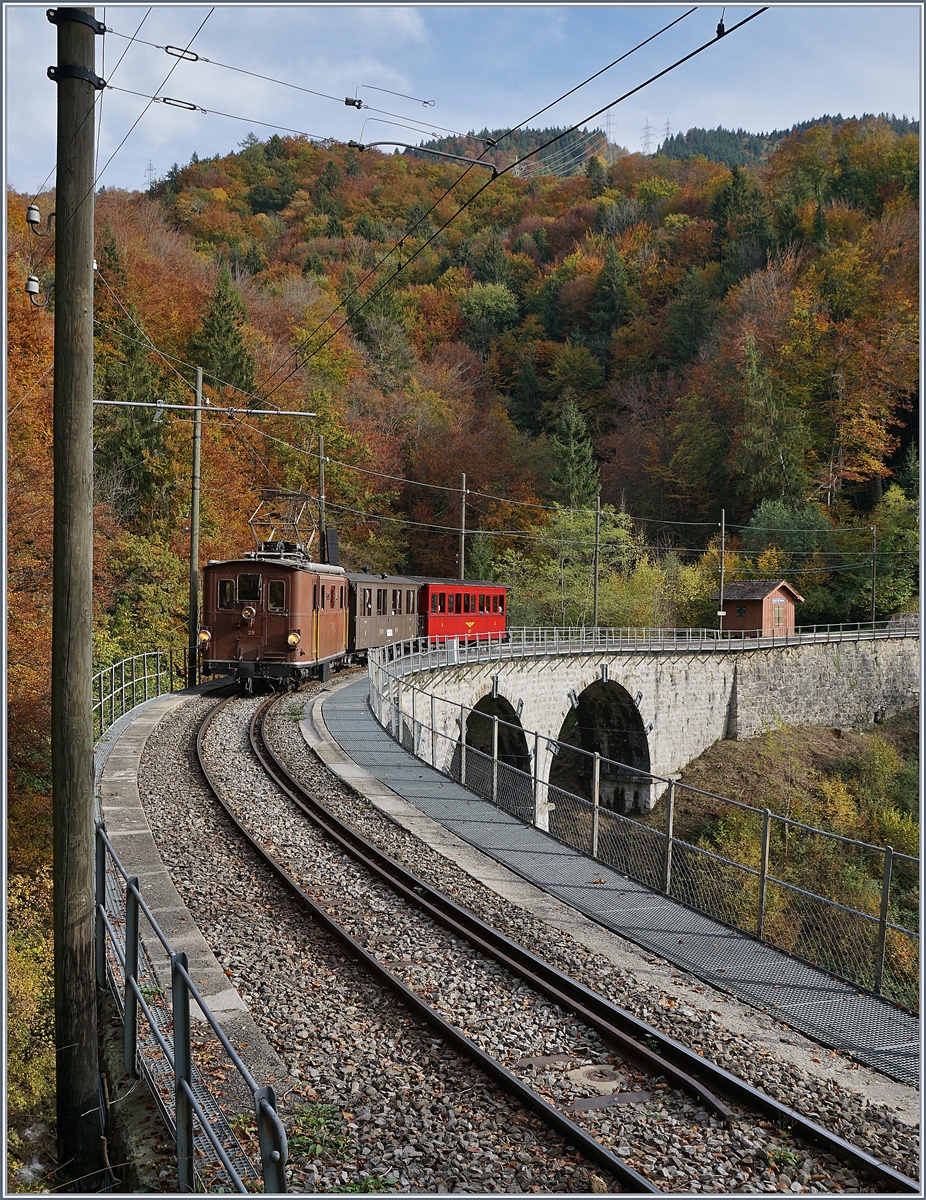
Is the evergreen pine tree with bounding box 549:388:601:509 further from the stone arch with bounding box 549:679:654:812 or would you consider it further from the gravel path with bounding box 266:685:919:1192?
the gravel path with bounding box 266:685:919:1192

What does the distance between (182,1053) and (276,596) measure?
1721 cm

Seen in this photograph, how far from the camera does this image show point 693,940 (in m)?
8.84

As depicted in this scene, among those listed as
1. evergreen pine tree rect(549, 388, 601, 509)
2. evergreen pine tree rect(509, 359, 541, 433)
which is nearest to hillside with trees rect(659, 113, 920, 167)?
evergreen pine tree rect(509, 359, 541, 433)

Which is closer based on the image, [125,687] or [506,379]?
[125,687]

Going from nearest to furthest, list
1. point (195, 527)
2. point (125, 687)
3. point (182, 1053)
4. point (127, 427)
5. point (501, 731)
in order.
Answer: point (182, 1053) < point (125, 687) < point (195, 527) < point (127, 427) < point (501, 731)

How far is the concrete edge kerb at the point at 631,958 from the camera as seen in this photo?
632cm

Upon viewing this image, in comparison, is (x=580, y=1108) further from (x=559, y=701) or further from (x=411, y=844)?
(x=559, y=701)

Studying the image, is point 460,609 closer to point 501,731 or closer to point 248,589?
point 501,731

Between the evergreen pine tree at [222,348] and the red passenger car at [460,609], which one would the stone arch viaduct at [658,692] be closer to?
the red passenger car at [460,609]

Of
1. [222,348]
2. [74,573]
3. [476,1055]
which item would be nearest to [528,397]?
[222,348]

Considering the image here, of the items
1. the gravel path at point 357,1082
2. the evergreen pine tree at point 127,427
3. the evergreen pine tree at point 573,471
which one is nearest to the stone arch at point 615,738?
the evergreen pine tree at point 127,427

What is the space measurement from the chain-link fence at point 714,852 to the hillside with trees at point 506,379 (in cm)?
792

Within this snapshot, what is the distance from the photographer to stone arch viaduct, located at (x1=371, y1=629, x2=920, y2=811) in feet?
108

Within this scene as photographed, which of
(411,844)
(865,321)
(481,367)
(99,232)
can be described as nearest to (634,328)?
(481,367)
